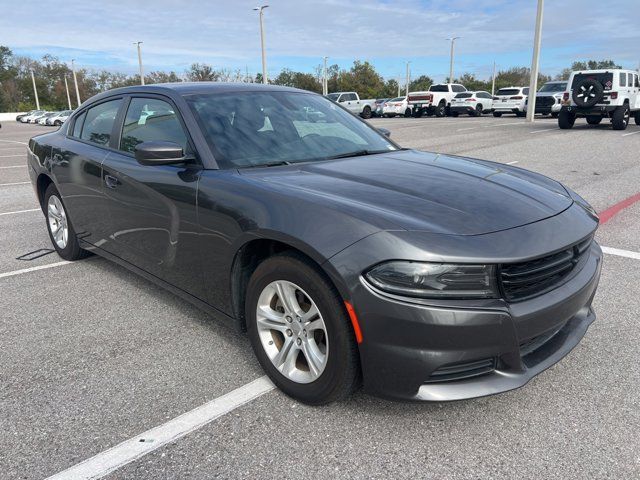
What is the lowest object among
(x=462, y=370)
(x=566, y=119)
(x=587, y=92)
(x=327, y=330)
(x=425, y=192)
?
(x=462, y=370)

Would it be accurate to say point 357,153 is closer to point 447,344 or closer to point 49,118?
point 447,344

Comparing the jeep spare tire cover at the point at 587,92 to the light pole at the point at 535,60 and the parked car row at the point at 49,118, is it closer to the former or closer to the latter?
the light pole at the point at 535,60

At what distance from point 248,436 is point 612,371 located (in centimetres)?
202

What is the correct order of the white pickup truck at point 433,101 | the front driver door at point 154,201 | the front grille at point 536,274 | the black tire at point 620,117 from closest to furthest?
1. the front grille at point 536,274
2. the front driver door at point 154,201
3. the black tire at point 620,117
4. the white pickup truck at point 433,101

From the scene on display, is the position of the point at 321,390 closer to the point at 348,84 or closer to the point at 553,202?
the point at 553,202

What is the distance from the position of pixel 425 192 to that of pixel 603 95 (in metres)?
18.6

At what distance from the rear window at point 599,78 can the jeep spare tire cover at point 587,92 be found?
0.35 feet

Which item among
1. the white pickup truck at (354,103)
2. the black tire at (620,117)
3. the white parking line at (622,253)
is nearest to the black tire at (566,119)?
the black tire at (620,117)

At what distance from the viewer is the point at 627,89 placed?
18.3 metres

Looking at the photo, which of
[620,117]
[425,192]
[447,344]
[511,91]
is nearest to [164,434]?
[447,344]

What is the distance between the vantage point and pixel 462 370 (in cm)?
219

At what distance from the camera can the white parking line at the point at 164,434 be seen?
2.18 m

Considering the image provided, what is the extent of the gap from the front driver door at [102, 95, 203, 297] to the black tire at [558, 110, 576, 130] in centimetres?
1910

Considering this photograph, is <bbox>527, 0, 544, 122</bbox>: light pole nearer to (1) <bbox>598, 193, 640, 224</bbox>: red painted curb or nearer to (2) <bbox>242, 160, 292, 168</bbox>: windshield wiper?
(1) <bbox>598, 193, 640, 224</bbox>: red painted curb
